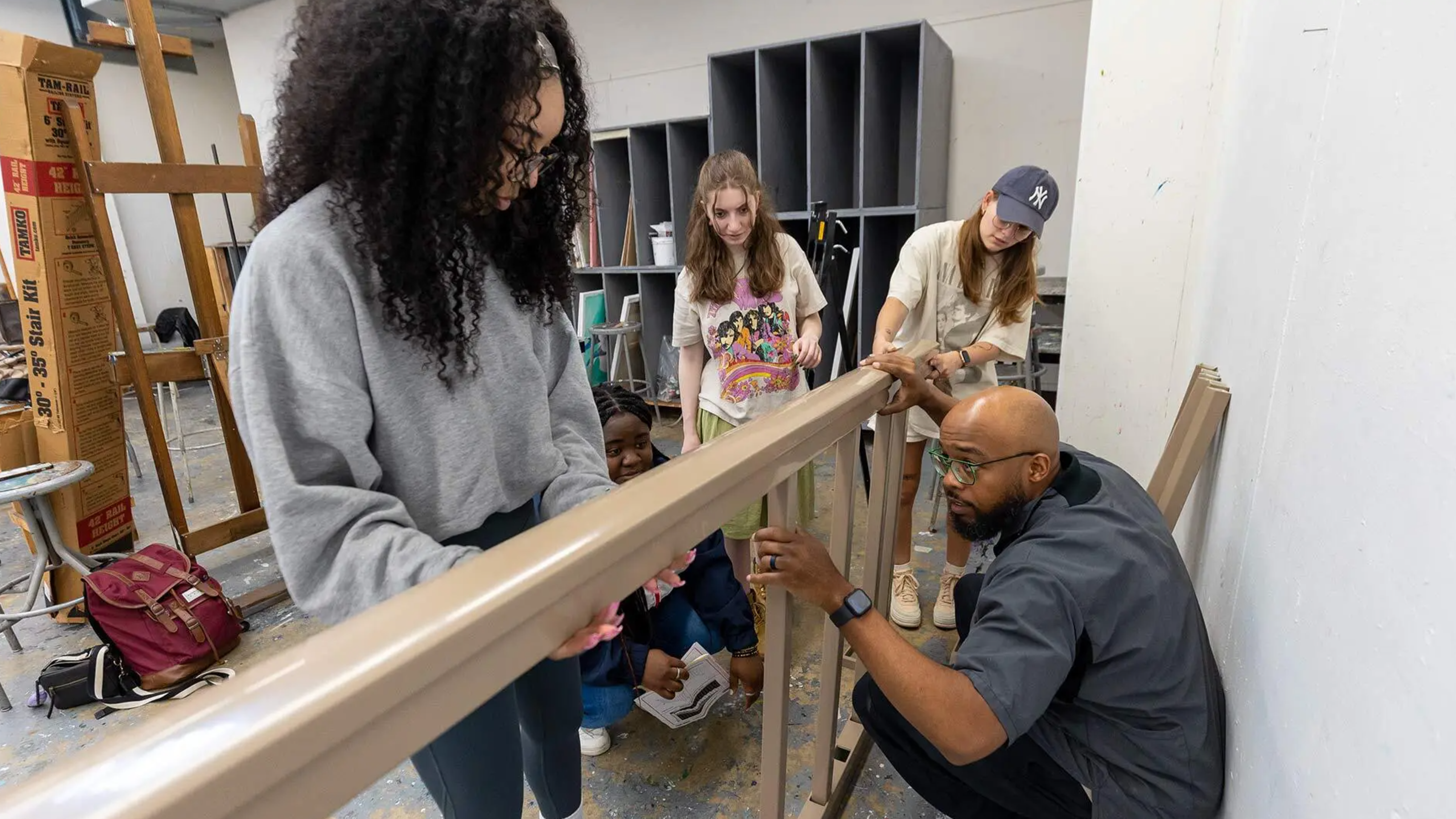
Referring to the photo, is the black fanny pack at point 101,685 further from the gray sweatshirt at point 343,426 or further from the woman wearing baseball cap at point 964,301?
the woman wearing baseball cap at point 964,301

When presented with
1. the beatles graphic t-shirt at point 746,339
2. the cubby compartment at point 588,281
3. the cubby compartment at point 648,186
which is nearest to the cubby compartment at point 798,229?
the cubby compartment at point 648,186

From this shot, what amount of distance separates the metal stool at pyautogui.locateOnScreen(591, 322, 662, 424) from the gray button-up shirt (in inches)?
124

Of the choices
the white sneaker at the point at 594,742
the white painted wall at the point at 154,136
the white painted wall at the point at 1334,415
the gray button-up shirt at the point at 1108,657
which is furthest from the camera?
the white painted wall at the point at 154,136

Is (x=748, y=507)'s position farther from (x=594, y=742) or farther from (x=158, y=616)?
(x=158, y=616)

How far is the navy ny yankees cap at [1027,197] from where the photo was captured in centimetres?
170

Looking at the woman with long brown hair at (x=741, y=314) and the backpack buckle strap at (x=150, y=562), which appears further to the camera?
the backpack buckle strap at (x=150, y=562)

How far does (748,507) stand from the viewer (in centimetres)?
179

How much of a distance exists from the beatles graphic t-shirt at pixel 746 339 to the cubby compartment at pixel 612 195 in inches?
96.3

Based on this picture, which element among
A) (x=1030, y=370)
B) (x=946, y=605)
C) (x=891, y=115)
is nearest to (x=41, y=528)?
(x=946, y=605)

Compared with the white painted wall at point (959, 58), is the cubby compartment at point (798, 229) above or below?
below

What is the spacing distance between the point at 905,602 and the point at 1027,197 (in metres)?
1.23

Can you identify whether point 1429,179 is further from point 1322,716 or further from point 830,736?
point 830,736

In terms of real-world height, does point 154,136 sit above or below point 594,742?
above

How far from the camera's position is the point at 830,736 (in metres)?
1.32
